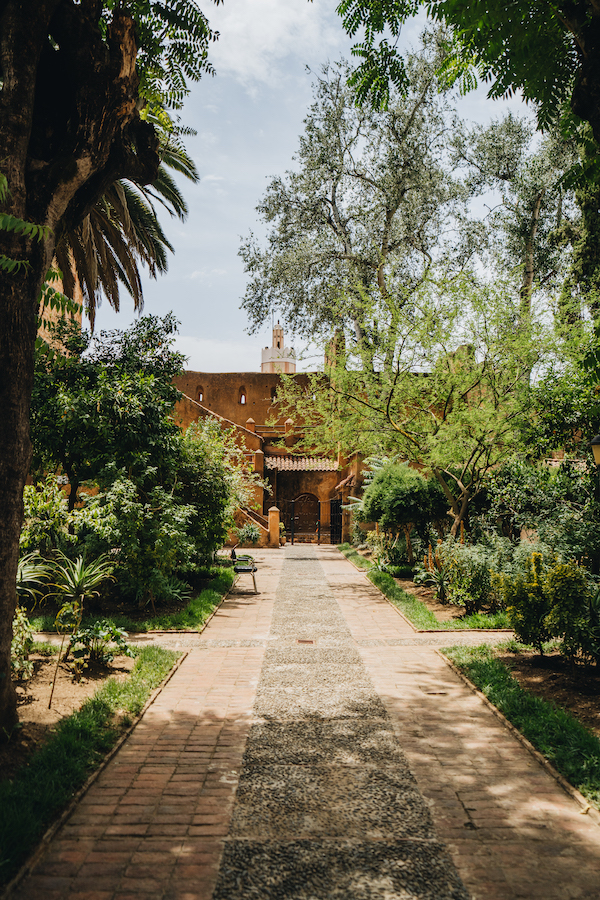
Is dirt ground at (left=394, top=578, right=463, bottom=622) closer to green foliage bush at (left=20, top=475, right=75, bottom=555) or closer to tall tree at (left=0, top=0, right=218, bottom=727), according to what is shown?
green foliage bush at (left=20, top=475, right=75, bottom=555)

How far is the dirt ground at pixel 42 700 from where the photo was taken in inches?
172

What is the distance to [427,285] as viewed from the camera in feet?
42.7

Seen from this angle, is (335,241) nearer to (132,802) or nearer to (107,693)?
(107,693)

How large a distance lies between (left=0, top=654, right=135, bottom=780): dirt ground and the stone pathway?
62 centimetres

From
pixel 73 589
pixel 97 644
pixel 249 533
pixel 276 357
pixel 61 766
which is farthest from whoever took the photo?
pixel 276 357

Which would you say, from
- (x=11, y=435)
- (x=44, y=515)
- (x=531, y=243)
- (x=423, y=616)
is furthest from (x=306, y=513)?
(x=11, y=435)

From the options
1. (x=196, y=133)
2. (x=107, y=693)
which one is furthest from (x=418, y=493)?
(x=107, y=693)

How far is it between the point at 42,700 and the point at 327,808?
9.96 feet

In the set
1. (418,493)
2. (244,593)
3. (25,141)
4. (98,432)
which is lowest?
(244,593)

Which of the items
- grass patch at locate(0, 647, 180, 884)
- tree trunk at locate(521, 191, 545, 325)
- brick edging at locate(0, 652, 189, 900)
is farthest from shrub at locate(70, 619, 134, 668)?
tree trunk at locate(521, 191, 545, 325)

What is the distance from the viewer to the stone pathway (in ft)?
10.3

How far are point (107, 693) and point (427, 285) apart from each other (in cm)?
1034

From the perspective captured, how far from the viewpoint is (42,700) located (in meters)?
5.57

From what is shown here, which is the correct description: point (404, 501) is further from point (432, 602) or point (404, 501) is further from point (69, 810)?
point (69, 810)
